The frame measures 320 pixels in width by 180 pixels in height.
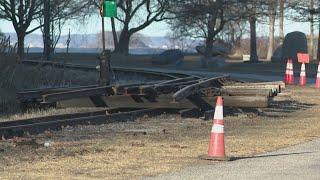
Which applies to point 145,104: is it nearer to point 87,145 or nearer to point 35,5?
point 87,145

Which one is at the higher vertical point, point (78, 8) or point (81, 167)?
point (78, 8)

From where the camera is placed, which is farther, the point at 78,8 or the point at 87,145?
the point at 78,8

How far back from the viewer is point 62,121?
13789mm

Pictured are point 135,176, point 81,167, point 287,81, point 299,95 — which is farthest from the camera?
point 287,81

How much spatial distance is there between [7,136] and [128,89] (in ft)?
16.3

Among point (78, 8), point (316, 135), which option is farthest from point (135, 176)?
point (78, 8)

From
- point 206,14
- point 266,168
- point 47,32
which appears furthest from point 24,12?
point 266,168

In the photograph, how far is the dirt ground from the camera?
30.4 ft

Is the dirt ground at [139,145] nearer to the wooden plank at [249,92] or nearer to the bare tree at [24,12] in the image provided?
the wooden plank at [249,92]

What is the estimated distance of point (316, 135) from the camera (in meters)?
13.1

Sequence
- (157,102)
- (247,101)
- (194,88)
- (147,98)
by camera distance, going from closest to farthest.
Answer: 1. (247,101)
2. (157,102)
3. (194,88)
4. (147,98)

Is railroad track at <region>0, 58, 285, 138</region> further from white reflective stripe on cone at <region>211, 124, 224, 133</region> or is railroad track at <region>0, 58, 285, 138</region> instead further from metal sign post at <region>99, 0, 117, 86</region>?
white reflective stripe on cone at <region>211, 124, 224, 133</region>

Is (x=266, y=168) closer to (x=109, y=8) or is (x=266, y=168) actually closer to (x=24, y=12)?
(x=109, y=8)

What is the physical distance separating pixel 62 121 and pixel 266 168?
5572 millimetres
